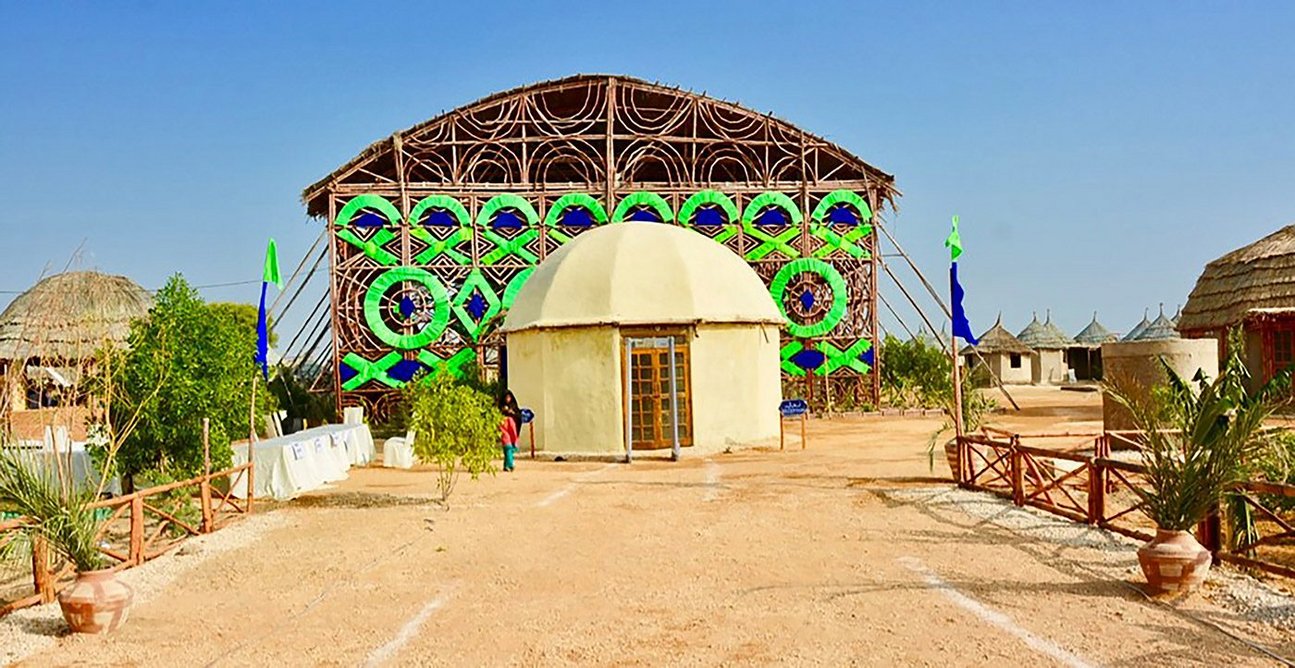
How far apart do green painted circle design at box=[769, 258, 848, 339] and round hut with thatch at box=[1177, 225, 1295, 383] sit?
32.1ft

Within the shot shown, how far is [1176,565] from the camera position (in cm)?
760

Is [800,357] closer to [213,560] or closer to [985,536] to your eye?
[985,536]

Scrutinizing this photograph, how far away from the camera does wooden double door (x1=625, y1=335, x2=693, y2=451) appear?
19594 millimetres

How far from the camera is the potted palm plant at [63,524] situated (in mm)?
7570

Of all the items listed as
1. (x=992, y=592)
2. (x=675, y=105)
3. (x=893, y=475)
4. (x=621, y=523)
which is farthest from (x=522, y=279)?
(x=992, y=592)

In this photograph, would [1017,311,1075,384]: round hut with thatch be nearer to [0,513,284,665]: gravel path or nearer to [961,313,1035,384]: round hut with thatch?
[961,313,1035,384]: round hut with thatch

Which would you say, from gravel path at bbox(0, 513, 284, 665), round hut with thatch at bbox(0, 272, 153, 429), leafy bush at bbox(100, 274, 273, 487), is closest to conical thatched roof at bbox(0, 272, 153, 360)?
round hut with thatch at bbox(0, 272, 153, 429)

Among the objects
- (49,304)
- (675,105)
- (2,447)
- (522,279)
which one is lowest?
(2,447)

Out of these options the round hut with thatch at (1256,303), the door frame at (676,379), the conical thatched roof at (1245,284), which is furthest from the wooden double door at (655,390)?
the conical thatched roof at (1245,284)

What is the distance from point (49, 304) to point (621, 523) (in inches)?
245

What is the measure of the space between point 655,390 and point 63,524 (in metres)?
12.7

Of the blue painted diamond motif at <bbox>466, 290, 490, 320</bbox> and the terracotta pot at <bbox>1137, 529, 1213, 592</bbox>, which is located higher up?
the blue painted diamond motif at <bbox>466, 290, 490, 320</bbox>

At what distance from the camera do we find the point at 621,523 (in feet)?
38.7

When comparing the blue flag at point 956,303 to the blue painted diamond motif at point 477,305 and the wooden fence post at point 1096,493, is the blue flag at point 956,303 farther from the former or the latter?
the blue painted diamond motif at point 477,305
